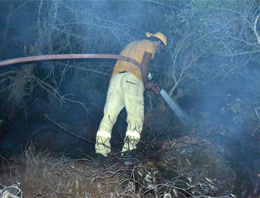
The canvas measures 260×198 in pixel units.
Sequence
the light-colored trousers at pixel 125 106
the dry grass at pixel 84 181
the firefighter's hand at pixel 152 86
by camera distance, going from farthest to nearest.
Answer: the firefighter's hand at pixel 152 86
the light-colored trousers at pixel 125 106
the dry grass at pixel 84 181

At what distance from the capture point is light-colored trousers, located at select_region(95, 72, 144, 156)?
4.69 metres

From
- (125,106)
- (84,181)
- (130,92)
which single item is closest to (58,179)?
(84,181)

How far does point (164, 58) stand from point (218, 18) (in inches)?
109

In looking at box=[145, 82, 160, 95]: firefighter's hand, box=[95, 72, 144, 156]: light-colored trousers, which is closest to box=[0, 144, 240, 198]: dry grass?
box=[95, 72, 144, 156]: light-colored trousers

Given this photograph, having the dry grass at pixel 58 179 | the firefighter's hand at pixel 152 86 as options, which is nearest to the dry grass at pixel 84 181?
the dry grass at pixel 58 179

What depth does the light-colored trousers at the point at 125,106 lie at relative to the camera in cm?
469

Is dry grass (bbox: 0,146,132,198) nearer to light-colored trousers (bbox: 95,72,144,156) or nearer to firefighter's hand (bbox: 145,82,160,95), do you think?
light-colored trousers (bbox: 95,72,144,156)

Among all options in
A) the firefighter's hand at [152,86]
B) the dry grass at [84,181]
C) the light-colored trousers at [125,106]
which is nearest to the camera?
the dry grass at [84,181]

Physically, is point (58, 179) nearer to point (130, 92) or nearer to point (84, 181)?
point (84, 181)

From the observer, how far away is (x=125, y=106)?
485cm

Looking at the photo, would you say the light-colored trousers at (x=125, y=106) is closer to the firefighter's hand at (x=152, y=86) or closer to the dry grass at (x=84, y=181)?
the firefighter's hand at (x=152, y=86)

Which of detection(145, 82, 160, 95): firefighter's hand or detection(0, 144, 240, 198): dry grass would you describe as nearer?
detection(0, 144, 240, 198): dry grass

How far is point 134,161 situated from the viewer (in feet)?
13.4

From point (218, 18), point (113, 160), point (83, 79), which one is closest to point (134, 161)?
point (113, 160)
